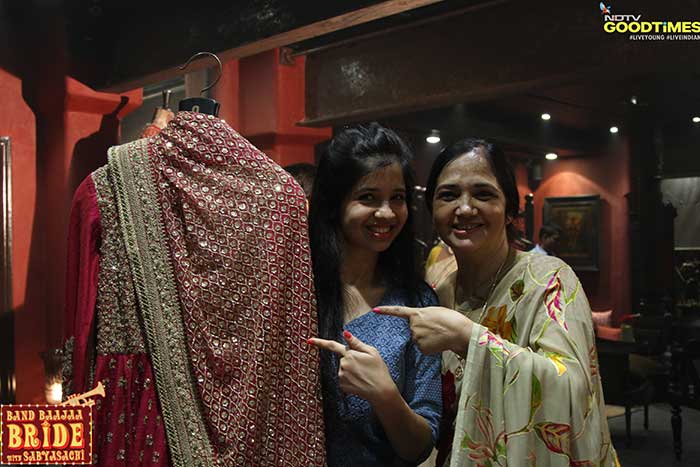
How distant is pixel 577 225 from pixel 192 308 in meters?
4.85

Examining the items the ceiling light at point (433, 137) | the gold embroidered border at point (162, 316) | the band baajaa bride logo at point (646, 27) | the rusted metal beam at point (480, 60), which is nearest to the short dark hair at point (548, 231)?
the ceiling light at point (433, 137)

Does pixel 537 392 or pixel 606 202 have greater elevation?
pixel 606 202

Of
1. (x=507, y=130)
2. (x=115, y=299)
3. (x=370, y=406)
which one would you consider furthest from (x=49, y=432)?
(x=507, y=130)

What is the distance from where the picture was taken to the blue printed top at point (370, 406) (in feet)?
4.15

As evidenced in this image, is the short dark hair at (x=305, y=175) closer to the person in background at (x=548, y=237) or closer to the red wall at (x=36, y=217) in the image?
the red wall at (x=36, y=217)

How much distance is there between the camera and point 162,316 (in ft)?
3.64

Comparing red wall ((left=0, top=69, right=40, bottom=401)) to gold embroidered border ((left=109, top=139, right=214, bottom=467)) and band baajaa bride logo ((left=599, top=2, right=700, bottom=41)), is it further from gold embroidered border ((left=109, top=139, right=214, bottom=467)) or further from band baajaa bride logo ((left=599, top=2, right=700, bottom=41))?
band baajaa bride logo ((left=599, top=2, right=700, bottom=41))

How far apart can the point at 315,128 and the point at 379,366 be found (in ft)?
10.3

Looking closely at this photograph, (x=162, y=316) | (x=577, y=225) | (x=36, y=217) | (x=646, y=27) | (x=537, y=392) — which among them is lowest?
(x=537, y=392)

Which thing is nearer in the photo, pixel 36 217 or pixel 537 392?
pixel 537 392

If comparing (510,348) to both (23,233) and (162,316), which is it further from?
(23,233)

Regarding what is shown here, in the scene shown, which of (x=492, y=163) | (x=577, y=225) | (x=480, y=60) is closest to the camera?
(x=492, y=163)

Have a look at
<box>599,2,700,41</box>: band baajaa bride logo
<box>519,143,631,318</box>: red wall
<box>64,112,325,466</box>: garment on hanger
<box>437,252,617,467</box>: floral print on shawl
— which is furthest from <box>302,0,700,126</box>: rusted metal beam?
<box>64,112,325,466</box>: garment on hanger

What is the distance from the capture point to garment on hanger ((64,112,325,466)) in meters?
1.10
